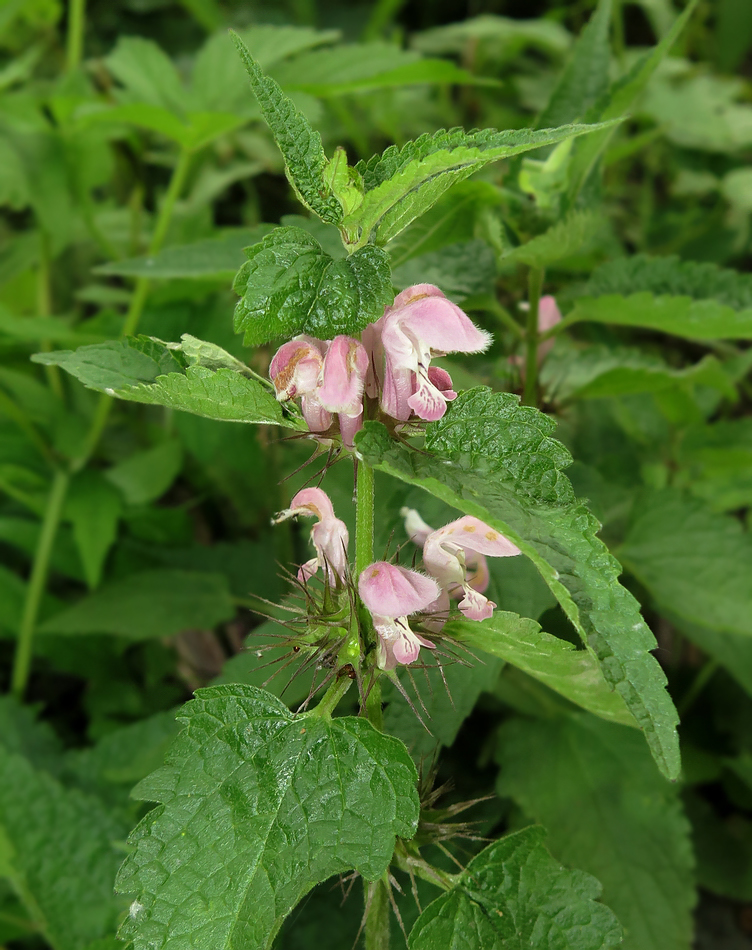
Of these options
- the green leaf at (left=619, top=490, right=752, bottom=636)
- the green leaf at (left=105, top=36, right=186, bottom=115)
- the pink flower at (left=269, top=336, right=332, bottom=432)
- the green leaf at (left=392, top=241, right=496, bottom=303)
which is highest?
the green leaf at (left=105, top=36, right=186, bottom=115)

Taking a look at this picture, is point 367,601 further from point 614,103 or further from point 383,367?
point 614,103

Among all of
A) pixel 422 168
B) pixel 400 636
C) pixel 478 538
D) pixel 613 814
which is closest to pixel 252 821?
pixel 400 636

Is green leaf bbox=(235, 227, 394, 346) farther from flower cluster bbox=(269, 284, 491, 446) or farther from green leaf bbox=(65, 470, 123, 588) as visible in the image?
green leaf bbox=(65, 470, 123, 588)

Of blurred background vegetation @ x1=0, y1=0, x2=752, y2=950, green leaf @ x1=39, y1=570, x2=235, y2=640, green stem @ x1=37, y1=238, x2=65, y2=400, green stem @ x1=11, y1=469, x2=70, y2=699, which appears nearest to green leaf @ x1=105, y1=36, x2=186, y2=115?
blurred background vegetation @ x1=0, y1=0, x2=752, y2=950

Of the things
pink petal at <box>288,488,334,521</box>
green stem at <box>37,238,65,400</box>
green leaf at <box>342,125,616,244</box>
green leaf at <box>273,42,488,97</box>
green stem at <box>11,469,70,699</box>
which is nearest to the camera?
green leaf at <box>342,125,616,244</box>

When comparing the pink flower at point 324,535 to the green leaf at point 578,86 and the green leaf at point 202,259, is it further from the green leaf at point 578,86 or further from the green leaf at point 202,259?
the green leaf at point 578,86

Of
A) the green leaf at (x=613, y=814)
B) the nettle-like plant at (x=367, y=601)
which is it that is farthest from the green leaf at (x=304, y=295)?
the green leaf at (x=613, y=814)
